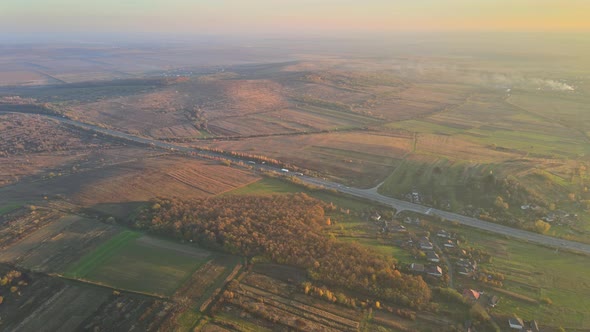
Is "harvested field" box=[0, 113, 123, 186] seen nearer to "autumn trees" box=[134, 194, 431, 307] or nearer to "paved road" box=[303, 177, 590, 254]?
"autumn trees" box=[134, 194, 431, 307]

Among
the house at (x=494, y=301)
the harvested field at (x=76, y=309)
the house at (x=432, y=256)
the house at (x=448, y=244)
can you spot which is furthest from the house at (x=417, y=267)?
the harvested field at (x=76, y=309)

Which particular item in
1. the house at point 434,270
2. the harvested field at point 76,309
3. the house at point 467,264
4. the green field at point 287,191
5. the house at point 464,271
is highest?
the green field at point 287,191

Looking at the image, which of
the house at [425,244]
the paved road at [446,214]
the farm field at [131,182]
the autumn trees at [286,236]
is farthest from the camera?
the farm field at [131,182]

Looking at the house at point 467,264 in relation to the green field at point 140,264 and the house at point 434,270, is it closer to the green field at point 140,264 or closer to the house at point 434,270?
the house at point 434,270

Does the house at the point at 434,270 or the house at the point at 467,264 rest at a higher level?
the house at the point at 434,270

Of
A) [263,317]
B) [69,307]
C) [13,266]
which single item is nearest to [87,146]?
[13,266]

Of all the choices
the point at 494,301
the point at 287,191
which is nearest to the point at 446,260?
the point at 494,301

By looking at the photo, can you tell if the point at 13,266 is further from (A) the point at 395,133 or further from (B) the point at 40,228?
(A) the point at 395,133

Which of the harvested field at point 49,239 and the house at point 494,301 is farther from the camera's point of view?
the harvested field at point 49,239
